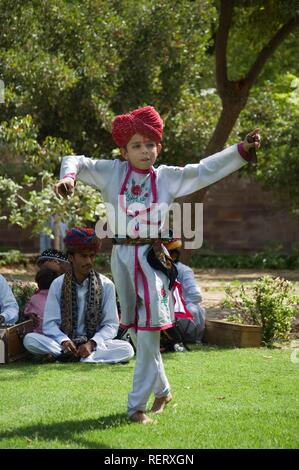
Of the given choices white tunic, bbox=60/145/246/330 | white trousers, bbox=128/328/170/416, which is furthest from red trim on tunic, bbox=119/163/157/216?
white trousers, bbox=128/328/170/416

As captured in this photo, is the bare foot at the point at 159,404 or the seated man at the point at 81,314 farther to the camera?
the seated man at the point at 81,314

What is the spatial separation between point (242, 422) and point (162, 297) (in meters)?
0.92

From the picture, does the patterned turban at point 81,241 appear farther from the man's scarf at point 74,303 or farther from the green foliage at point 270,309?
the green foliage at point 270,309

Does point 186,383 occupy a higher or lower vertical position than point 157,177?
lower

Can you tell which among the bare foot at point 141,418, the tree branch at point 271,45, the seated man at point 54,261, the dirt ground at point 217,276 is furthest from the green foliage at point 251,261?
the bare foot at point 141,418

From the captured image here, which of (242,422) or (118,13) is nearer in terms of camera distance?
(242,422)

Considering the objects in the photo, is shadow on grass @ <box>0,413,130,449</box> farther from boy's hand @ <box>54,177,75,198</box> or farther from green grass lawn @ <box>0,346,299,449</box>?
boy's hand @ <box>54,177,75,198</box>

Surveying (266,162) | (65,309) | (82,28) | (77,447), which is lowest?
(77,447)

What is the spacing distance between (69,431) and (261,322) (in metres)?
4.25

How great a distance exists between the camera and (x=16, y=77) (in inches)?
541

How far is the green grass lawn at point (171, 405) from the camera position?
529cm

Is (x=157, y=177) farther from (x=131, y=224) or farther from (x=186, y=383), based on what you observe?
(x=186, y=383)

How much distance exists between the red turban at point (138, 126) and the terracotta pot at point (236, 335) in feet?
11.8

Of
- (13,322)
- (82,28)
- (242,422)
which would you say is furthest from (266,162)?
(242,422)
